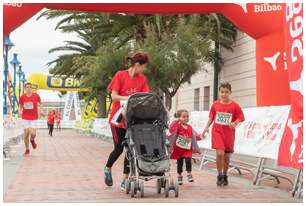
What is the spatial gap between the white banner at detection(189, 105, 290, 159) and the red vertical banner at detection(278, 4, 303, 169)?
1.22 meters

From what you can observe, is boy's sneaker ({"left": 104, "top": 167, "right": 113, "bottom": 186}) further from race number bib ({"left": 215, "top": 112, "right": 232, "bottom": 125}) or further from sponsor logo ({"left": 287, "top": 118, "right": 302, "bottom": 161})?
sponsor logo ({"left": 287, "top": 118, "right": 302, "bottom": 161})

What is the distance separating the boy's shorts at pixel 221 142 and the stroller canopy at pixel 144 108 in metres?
1.39

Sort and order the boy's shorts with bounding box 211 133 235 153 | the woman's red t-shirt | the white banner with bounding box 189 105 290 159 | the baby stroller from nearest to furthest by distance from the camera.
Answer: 1. the baby stroller
2. the woman's red t-shirt
3. the white banner with bounding box 189 105 290 159
4. the boy's shorts with bounding box 211 133 235 153

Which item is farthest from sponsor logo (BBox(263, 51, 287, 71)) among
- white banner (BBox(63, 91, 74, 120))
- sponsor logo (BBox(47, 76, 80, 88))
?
white banner (BBox(63, 91, 74, 120))

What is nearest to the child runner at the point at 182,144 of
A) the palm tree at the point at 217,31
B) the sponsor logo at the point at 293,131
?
the sponsor logo at the point at 293,131

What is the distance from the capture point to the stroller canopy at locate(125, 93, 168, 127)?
6.92 meters

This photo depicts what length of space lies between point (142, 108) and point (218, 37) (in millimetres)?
16710

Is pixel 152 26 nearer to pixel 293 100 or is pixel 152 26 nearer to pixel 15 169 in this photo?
pixel 15 169

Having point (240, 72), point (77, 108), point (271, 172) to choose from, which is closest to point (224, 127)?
point (271, 172)

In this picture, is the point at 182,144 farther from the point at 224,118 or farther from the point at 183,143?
the point at 224,118

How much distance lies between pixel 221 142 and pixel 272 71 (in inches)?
203

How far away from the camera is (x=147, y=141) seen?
22.9 feet

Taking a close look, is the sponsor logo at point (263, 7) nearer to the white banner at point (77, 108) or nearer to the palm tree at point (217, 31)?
the palm tree at point (217, 31)

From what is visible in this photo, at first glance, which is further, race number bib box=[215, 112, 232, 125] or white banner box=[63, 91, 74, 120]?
white banner box=[63, 91, 74, 120]
